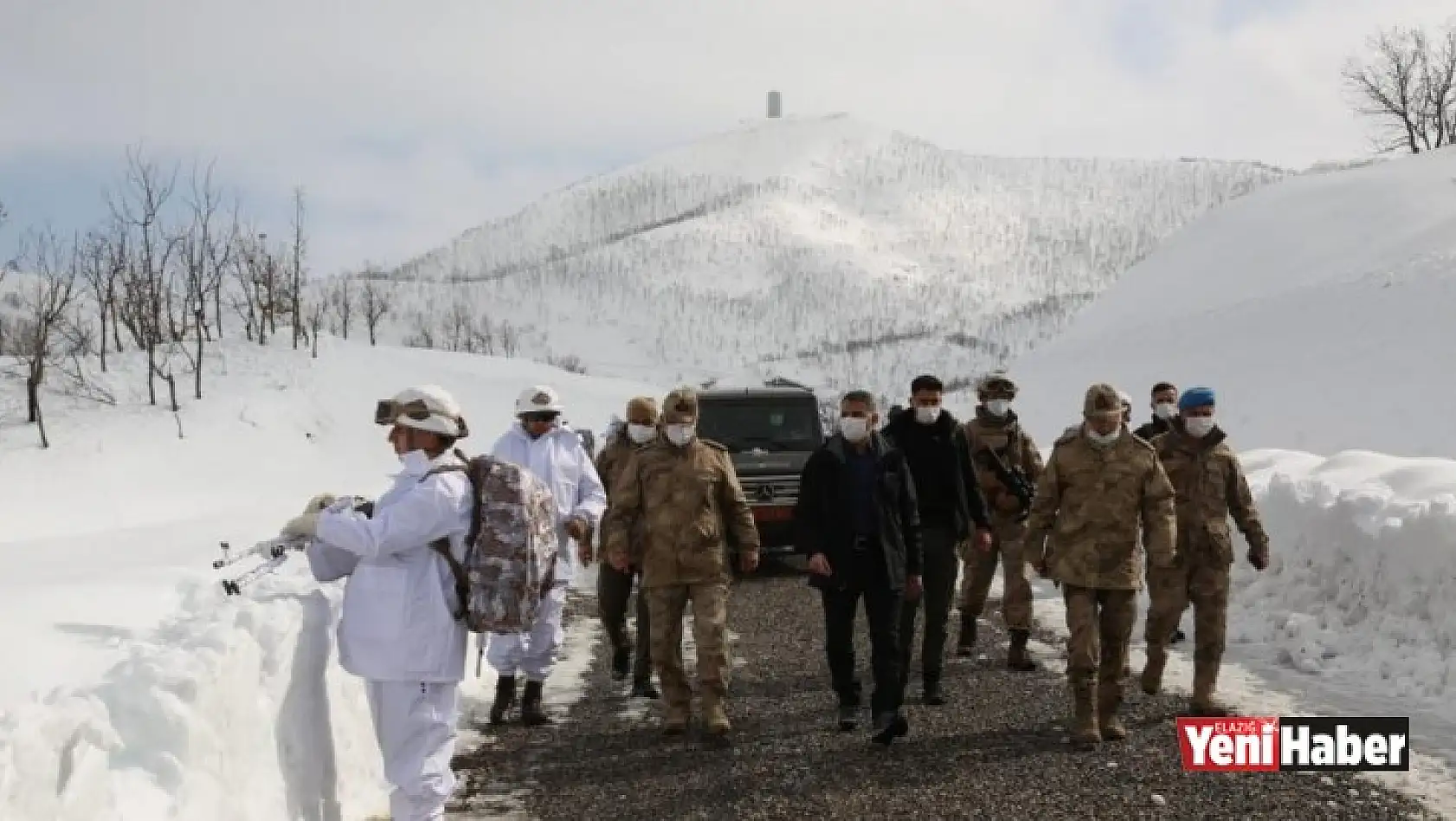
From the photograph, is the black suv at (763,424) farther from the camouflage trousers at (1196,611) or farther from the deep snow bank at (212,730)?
the deep snow bank at (212,730)

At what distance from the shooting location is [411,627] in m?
4.19

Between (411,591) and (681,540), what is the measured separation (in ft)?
8.22

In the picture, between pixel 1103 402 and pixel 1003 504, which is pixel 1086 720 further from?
pixel 1003 504

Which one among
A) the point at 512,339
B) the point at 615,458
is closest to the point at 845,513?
the point at 615,458

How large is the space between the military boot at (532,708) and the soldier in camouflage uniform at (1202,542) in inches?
151

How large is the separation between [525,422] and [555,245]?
175 meters

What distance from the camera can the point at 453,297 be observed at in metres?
130

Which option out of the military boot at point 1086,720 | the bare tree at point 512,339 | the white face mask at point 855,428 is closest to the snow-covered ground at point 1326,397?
the military boot at point 1086,720

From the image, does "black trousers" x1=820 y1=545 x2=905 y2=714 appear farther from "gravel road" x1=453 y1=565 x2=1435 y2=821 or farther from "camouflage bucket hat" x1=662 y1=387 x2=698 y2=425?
"camouflage bucket hat" x1=662 y1=387 x2=698 y2=425

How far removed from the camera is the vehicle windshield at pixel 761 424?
13.7m

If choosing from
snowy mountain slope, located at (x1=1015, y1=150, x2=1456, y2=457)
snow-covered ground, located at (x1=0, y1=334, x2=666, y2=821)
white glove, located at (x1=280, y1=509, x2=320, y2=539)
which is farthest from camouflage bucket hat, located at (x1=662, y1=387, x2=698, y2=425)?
snowy mountain slope, located at (x1=1015, y1=150, x2=1456, y2=457)

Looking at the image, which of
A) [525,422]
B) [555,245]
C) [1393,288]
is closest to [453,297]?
[555,245]

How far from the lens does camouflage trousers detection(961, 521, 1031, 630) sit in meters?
8.06

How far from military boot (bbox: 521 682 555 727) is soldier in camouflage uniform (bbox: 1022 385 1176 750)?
3105 millimetres
